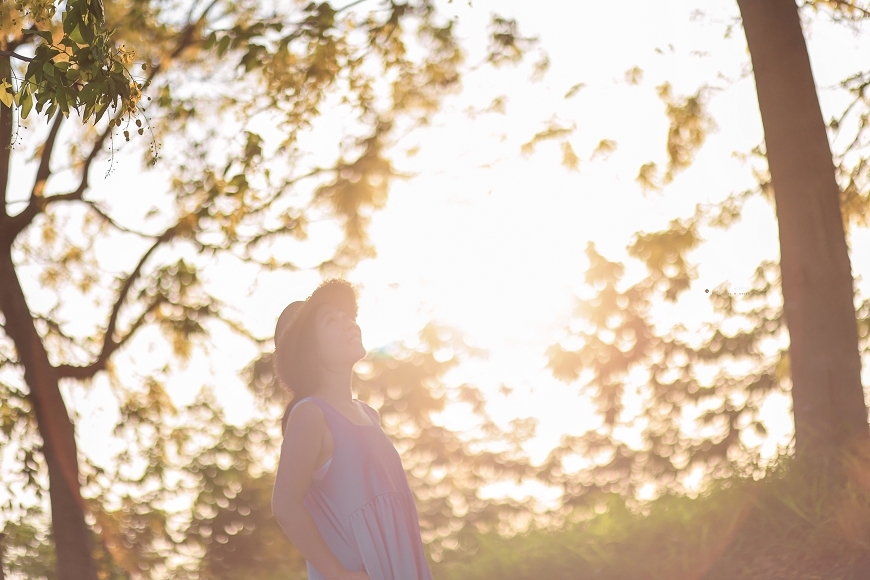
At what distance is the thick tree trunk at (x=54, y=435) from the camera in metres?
10.6

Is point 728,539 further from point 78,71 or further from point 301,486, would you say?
point 78,71

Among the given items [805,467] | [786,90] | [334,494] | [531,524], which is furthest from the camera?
[531,524]

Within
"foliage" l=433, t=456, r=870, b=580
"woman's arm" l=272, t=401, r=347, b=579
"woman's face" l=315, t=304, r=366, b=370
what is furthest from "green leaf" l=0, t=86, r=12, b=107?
"foliage" l=433, t=456, r=870, b=580

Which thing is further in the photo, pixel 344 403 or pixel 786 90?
pixel 786 90

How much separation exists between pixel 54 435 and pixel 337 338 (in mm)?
8101

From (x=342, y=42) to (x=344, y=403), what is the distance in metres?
6.83

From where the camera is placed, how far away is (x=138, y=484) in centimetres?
1482

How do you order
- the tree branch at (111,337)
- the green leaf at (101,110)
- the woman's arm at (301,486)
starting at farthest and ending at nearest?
the tree branch at (111,337) < the green leaf at (101,110) < the woman's arm at (301,486)

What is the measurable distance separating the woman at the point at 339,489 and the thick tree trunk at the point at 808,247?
4.21 m

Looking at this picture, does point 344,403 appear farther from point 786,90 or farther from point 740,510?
point 786,90

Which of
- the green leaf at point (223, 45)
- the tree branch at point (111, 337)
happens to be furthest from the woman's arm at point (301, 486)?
the tree branch at point (111, 337)

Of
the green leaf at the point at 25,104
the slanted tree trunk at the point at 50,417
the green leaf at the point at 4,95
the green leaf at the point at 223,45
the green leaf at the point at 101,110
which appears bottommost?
the green leaf at the point at 101,110

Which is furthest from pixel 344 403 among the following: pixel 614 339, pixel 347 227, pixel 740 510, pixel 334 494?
pixel 614 339

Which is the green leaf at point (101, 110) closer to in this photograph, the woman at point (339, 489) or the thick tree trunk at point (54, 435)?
the woman at point (339, 489)
